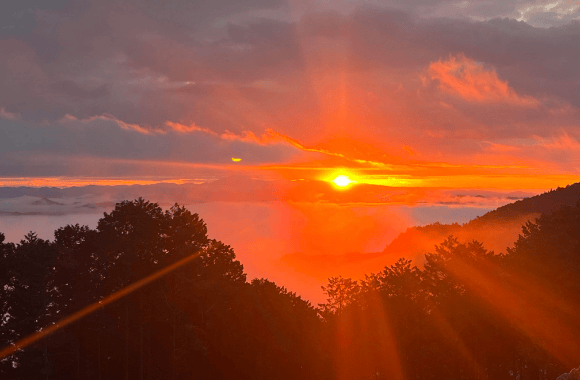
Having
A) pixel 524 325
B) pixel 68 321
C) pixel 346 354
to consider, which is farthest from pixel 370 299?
pixel 68 321

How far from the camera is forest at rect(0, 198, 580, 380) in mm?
50625

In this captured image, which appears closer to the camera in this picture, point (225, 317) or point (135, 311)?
point (135, 311)

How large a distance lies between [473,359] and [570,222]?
17.1 m

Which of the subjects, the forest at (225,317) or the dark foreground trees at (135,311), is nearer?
the dark foreground trees at (135,311)

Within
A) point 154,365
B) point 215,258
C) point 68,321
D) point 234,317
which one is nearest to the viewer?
point 68,321

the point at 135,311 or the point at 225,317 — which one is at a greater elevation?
the point at 135,311

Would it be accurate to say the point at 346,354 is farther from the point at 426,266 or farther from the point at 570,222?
the point at 570,222

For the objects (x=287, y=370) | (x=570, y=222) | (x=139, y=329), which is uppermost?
(x=570, y=222)

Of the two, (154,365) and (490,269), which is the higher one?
(490,269)

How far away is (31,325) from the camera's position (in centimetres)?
4850

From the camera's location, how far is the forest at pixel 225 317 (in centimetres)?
5062

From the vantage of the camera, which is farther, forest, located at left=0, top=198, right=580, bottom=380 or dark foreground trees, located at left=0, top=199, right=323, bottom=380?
forest, located at left=0, top=198, right=580, bottom=380

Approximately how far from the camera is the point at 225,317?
62.0 m

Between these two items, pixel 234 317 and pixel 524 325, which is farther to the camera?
pixel 234 317
